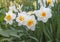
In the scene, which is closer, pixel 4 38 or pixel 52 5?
pixel 4 38

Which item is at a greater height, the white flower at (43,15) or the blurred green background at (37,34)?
the white flower at (43,15)

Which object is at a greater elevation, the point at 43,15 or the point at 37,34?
the point at 43,15

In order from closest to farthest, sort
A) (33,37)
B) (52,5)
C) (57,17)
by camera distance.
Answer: (33,37)
(57,17)
(52,5)

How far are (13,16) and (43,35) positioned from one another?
0.35 meters

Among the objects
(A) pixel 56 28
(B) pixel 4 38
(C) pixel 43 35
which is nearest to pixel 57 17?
(A) pixel 56 28

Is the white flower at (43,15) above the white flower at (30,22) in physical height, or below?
above

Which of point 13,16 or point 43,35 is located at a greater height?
point 13,16

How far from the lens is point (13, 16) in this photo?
6.16ft

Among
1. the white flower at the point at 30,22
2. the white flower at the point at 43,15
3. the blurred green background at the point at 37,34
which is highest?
the white flower at the point at 43,15

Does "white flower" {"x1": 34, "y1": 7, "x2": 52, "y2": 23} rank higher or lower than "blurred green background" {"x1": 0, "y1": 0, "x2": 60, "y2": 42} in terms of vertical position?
higher

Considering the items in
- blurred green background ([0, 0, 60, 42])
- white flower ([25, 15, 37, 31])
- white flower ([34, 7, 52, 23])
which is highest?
white flower ([34, 7, 52, 23])

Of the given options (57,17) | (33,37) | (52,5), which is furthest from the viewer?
(52,5)

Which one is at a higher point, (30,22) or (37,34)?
(30,22)

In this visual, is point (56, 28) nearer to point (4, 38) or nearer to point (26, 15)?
point (26, 15)
